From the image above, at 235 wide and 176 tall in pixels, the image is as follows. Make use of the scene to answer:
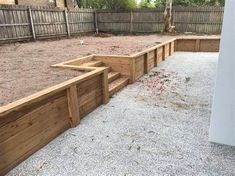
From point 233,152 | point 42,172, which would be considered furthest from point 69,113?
point 233,152

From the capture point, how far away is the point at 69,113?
296 cm

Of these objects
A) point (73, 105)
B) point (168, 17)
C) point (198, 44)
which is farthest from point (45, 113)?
point (168, 17)

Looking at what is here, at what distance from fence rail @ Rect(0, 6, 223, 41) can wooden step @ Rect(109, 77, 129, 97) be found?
5.72m

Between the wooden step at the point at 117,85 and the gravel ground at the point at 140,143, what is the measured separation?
0.54 ft

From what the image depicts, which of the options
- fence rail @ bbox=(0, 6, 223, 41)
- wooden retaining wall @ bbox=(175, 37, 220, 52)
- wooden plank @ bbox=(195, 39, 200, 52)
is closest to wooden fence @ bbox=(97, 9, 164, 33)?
fence rail @ bbox=(0, 6, 223, 41)

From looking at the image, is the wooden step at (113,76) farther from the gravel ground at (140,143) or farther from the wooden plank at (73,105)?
the wooden plank at (73,105)

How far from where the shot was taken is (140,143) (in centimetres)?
261

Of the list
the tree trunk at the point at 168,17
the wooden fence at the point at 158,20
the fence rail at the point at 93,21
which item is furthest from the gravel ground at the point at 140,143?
the wooden fence at the point at 158,20

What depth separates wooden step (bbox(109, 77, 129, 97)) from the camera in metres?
4.27

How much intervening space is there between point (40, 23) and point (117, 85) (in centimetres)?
691

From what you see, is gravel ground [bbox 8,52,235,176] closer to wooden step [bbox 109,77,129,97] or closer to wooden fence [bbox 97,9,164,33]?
wooden step [bbox 109,77,129,97]

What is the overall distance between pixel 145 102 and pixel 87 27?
10.0 meters

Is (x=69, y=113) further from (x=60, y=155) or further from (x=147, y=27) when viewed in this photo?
(x=147, y=27)

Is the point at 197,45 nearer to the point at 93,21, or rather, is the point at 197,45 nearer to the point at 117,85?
the point at 117,85
